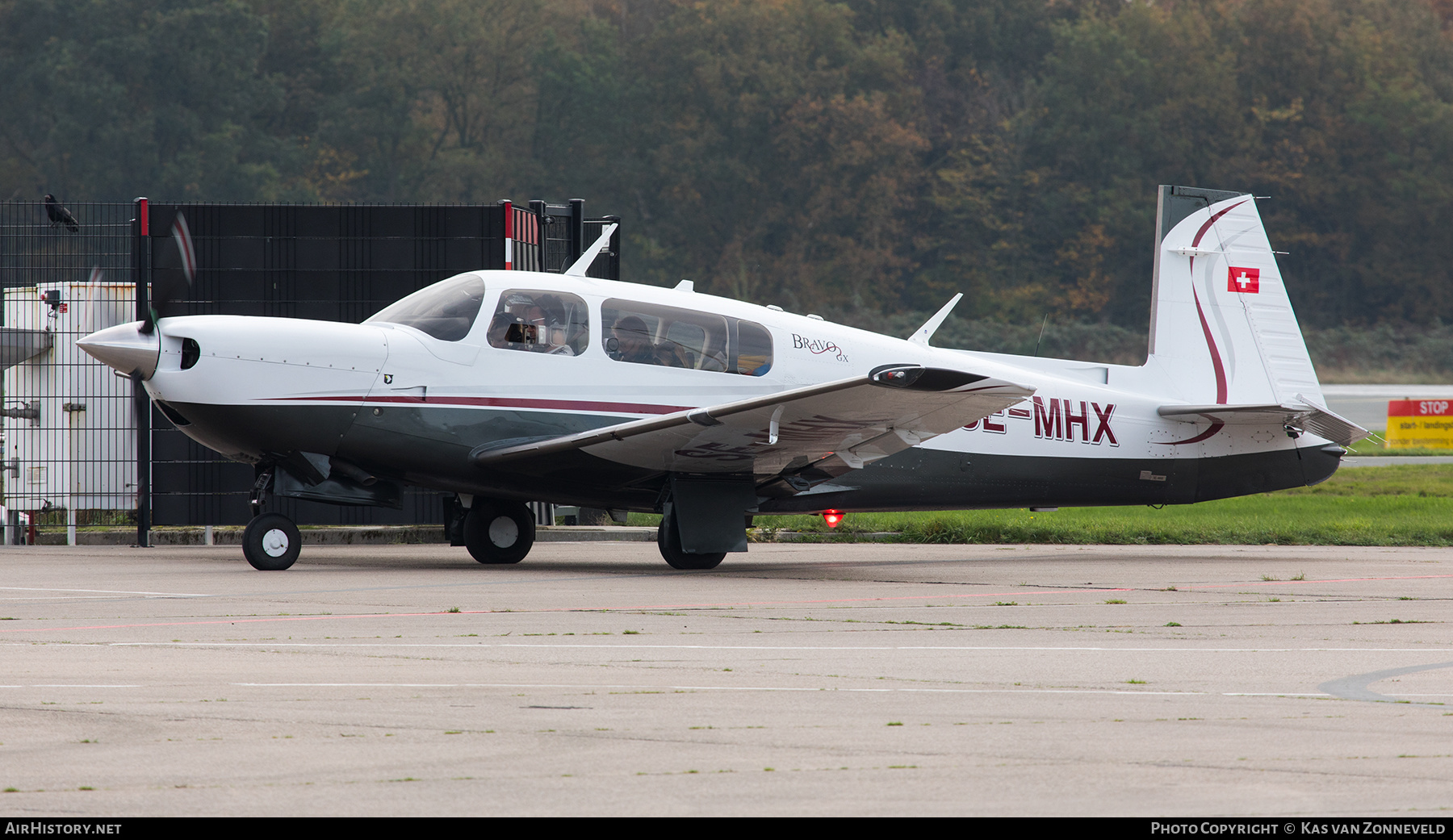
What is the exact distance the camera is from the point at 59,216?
1463 centimetres

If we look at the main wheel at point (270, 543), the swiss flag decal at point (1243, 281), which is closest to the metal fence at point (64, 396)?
the main wheel at point (270, 543)

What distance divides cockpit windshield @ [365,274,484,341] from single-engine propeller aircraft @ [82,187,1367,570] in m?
0.02

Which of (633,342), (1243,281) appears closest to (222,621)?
(633,342)

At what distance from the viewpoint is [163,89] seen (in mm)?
61312

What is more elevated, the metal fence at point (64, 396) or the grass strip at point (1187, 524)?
the metal fence at point (64, 396)

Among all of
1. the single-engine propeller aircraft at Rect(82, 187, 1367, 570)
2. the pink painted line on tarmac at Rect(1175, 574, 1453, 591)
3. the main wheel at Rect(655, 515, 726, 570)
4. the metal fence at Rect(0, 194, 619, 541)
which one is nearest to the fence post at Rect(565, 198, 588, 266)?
the metal fence at Rect(0, 194, 619, 541)

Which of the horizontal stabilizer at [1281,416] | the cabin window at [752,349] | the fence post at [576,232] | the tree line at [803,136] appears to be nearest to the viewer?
the cabin window at [752,349]

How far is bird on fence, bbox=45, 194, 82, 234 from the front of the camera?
47.6ft

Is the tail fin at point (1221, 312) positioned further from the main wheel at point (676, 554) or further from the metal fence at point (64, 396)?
the metal fence at point (64, 396)

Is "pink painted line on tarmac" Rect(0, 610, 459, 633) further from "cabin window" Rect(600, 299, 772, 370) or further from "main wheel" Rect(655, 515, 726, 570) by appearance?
"cabin window" Rect(600, 299, 772, 370)

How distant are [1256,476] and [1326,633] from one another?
655 cm

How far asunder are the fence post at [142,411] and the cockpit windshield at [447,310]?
11.4 feet

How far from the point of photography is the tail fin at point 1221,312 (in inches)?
561
